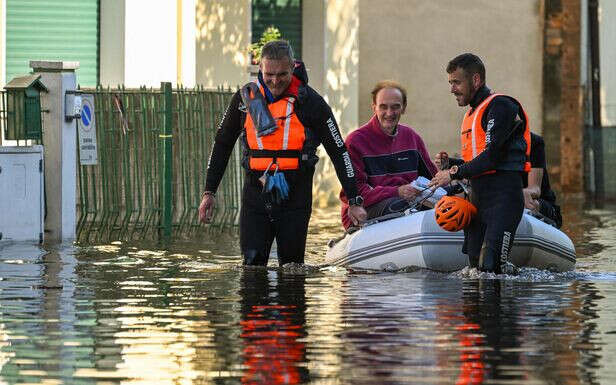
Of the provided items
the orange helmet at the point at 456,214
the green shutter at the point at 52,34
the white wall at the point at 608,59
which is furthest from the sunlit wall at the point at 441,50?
the orange helmet at the point at 456,214

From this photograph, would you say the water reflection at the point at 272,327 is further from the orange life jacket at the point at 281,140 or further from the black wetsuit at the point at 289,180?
the orange life jacket at the point at 281,140

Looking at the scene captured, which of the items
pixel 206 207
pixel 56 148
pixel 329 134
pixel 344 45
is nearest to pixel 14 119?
pixel 56 148

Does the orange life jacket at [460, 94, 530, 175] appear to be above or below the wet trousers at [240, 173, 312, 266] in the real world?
above

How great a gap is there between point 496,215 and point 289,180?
1477mm

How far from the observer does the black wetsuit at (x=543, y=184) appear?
1530 centimetres

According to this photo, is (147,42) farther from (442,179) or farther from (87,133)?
(442,179)

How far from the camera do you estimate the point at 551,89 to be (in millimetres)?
31609

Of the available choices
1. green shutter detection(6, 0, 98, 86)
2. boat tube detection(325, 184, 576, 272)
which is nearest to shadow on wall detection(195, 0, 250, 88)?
green shutter detection(6, 0, 98, 86)

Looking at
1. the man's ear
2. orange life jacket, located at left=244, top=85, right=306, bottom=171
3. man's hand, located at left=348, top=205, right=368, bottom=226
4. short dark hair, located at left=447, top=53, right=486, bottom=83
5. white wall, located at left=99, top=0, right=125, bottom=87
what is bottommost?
man's hand, located at left=348, top=205, right=368, bottom=226

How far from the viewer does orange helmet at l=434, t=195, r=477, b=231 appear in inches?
533

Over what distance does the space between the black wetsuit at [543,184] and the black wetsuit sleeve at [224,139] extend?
2.57 meters

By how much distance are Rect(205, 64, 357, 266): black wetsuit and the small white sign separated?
213 inches

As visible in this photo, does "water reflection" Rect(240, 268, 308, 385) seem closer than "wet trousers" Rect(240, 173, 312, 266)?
Yes

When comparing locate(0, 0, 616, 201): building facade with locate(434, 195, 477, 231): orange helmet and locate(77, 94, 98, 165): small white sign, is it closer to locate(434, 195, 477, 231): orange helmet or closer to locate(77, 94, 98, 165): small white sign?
locate(77, 94, 98, 165): small white sign
